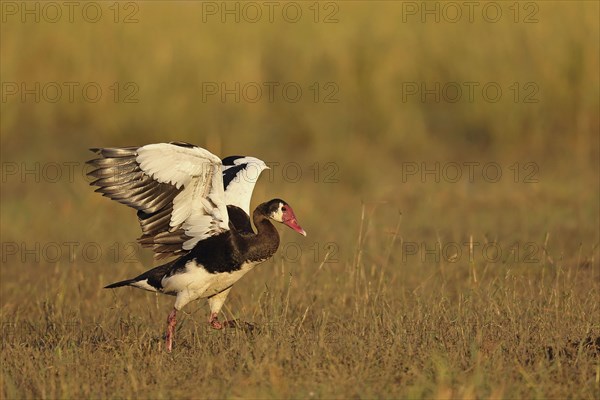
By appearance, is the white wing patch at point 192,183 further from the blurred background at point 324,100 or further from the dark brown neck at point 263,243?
the blurred background at point 324,100

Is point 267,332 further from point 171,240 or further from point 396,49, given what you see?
point 396,49

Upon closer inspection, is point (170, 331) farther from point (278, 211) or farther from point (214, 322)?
point (278, 211)

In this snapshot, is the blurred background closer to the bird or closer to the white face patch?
the white face patch

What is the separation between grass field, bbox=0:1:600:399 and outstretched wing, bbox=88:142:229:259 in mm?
505

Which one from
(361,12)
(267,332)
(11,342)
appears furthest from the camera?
(361,12)

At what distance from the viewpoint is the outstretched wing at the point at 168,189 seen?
5918 millimetres

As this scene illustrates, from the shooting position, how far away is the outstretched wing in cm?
592

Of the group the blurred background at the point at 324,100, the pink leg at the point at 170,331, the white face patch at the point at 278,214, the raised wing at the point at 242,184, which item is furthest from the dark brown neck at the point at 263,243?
the blurred background at the point at 324,100

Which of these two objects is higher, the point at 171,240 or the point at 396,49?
the point at 396,49

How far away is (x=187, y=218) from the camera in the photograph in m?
6.34

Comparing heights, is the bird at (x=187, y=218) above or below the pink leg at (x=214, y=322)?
above

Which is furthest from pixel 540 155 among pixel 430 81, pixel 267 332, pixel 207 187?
pixel 267 332

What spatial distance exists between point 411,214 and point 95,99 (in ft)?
12.9

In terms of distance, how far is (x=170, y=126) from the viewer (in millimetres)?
11609
